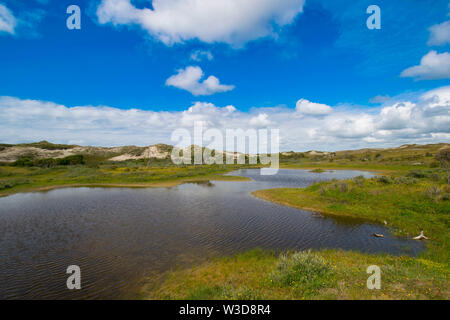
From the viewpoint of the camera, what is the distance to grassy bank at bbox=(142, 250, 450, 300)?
7.45 metres

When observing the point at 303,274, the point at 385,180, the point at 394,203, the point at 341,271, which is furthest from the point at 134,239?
the point at 385,180

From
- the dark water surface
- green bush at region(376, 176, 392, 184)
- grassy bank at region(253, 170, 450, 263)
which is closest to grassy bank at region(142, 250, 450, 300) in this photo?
the dark water surface

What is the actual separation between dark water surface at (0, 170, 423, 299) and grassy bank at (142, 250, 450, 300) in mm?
1991

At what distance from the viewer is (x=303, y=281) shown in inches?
335

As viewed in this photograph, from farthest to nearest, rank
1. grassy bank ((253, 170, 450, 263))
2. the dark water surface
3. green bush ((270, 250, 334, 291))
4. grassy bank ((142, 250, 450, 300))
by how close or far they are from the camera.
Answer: grassy bank ((253, 170, 450, 263))
the dark water surface
green bush ((270, 250, 334, 291))
grassy bank ((142, 250, 450, 300))

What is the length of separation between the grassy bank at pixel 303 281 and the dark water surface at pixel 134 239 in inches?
78.4

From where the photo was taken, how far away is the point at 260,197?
3209 cm

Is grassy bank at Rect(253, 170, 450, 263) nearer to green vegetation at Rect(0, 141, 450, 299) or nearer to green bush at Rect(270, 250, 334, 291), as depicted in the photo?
green vegetation at Rect(0, 141, 450, 299)

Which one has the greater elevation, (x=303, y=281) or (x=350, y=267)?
(x=303, y=281)

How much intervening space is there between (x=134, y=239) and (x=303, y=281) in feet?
45.0

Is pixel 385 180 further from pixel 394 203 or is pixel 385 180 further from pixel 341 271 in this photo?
pixel 341 271

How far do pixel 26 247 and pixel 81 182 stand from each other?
43314mm
